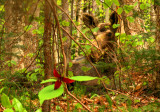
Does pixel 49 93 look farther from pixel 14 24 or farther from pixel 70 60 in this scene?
pixel 70 60

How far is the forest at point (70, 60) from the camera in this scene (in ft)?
4.61

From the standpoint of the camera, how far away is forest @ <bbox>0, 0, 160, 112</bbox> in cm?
141

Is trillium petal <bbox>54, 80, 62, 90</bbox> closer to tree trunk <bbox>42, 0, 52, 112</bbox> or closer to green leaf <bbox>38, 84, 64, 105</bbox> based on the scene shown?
green leaf <bbox>38, 84, 64, 105</bbox>

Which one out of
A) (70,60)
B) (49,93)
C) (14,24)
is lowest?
(70,60)

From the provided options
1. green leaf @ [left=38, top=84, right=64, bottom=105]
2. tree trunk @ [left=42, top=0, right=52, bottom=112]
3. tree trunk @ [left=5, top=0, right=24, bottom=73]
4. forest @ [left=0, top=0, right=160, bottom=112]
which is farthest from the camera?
tree trunk @ [left=42, top=0, right=52, bottom=112]

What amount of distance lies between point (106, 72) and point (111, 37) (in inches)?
47.3

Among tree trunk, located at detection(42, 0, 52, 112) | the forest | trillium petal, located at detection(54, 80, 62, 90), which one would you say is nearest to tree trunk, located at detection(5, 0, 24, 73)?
the forest

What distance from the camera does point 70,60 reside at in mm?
4629

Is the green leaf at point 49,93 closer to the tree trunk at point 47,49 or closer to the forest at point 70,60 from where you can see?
the forest at point 70,60

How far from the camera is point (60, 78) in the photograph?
663 millimetres

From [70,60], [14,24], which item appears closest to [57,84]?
[14,24]

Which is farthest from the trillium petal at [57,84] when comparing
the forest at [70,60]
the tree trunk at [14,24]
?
the tree trunk at [14,24]

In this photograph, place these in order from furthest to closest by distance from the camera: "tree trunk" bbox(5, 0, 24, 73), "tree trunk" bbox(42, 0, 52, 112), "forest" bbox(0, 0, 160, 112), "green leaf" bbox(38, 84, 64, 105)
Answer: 1. "tree trunk" bbox(42, 0, 52, 112)
2. "tree trunk" bbox(5, 0, 24, 73)
3. "forest" bbox(0, 0, 160, 112)
4. "green leaf" bbox(38, 84, 64, 105)

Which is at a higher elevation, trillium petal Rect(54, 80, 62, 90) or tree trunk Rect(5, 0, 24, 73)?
tree trunk Rect(5, 0, 24, 73)
